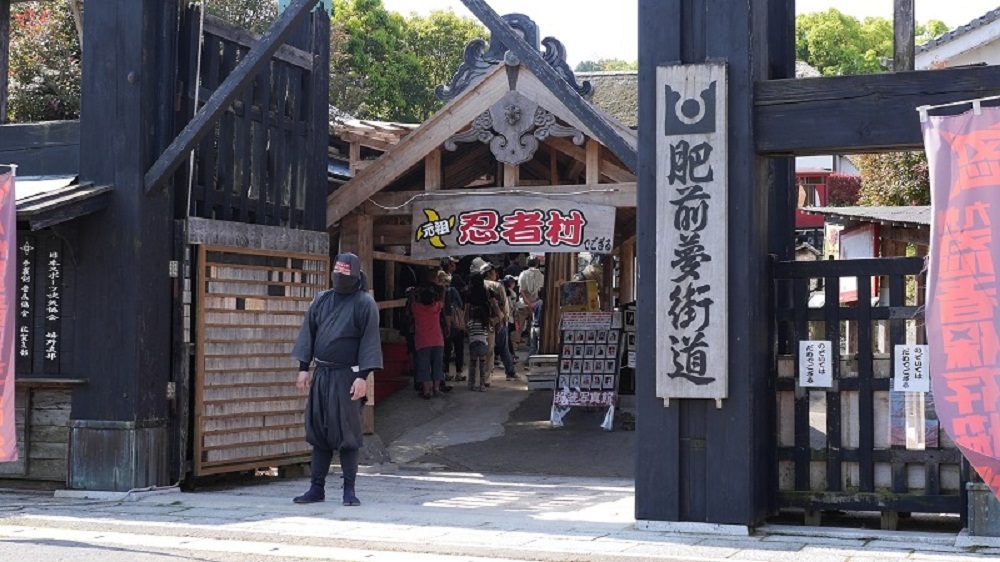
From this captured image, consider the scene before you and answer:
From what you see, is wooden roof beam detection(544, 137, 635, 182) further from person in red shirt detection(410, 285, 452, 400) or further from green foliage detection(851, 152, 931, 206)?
green foliage detection(851, 152, 931, 206)

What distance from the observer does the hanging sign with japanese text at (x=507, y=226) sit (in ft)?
49.8

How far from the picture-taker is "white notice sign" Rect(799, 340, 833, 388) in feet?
31.5

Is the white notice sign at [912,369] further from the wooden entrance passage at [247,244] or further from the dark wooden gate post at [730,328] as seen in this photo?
the wooden entrance passage at [247,244]

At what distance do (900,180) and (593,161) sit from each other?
10.3 metres

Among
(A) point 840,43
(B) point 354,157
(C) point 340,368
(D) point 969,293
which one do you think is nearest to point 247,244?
(C) point 340,368

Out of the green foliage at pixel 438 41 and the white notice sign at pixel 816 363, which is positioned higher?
the green foliage at pixel 438 41

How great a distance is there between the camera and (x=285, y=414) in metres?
13.5

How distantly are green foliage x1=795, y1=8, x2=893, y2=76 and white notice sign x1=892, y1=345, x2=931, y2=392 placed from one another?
57.2m

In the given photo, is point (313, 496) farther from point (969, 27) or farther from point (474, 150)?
point (969, 27)

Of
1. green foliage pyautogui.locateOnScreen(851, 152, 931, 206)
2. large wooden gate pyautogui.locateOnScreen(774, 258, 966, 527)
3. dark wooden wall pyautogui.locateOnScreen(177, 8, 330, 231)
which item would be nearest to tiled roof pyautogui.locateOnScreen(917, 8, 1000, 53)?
green foliage pyautogui.locateOnScreen(851, 152, 931, 206)

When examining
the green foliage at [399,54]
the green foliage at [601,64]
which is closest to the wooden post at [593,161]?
the green foliage at [399,54]

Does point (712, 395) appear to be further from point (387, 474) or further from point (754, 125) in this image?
point (387, 474)

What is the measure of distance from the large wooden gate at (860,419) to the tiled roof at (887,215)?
5.74 meters

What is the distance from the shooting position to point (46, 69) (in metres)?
19.4
